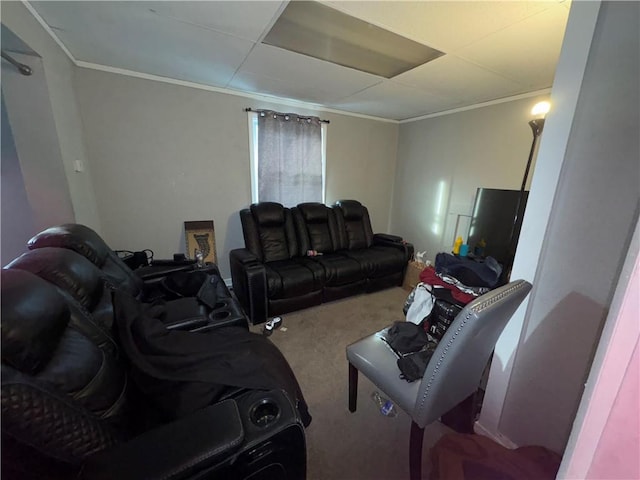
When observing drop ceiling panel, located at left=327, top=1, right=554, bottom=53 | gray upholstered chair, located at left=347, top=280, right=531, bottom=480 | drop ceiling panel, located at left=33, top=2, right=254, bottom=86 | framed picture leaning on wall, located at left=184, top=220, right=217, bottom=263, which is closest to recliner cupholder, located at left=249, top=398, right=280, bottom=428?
gray upholstered chair, located at left=347, top=280, right=531, bottom=480

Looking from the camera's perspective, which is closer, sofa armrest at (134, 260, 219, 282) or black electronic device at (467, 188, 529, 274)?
sofa armrest at (134, 260, 219, 282)

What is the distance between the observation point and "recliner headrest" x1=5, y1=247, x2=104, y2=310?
3.21 ft

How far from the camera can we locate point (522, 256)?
108 cm

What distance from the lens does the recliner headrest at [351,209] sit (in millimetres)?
3341

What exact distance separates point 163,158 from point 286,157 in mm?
1316

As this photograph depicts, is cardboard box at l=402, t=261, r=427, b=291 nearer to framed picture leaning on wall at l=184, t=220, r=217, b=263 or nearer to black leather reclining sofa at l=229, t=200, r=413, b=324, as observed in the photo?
black leather reclining sofa at l=229, t=200, r=413, b=324

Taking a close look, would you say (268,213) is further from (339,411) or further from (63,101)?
(339,411)

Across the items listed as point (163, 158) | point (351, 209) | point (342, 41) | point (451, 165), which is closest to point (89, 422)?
point (342, 41)

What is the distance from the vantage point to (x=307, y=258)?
2881 millimetres

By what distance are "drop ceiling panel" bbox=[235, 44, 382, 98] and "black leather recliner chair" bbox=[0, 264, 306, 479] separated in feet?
6.24

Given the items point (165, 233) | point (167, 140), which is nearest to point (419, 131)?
point (167, 140)

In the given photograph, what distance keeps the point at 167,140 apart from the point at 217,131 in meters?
0.50

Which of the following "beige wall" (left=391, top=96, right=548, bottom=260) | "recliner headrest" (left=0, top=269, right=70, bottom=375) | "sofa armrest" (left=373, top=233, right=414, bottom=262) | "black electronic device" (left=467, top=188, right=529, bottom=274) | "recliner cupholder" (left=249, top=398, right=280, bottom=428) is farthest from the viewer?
"sofa armrest" (left=373, top=233, right=414, bottom=262)

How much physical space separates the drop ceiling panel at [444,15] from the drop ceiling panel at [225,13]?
14.4 inches
